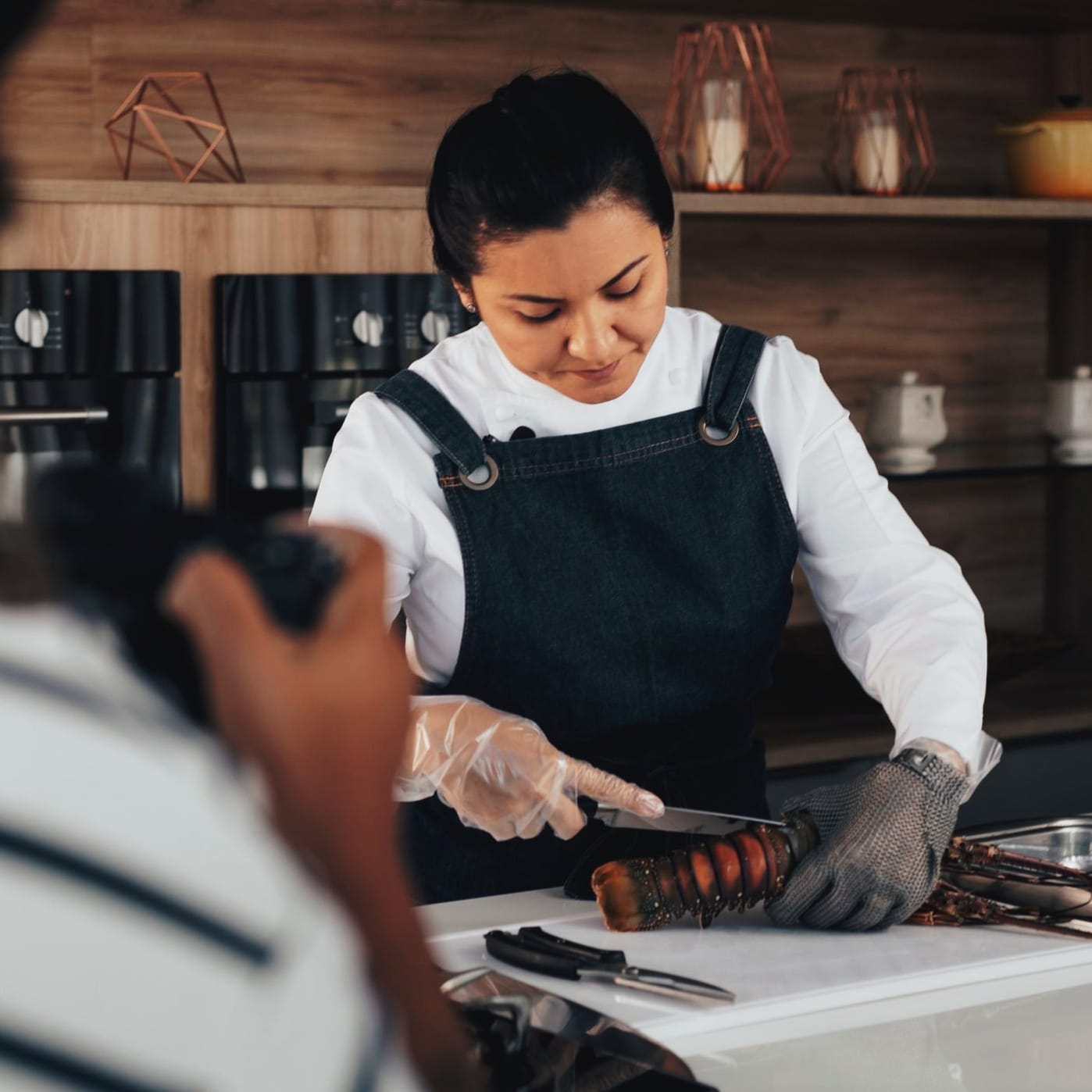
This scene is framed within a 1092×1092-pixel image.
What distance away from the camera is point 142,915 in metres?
0.30

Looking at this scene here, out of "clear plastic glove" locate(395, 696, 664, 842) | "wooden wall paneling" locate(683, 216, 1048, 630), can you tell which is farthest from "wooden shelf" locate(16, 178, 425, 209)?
"clear plastic glove" locate(395, 696, 664, 842)

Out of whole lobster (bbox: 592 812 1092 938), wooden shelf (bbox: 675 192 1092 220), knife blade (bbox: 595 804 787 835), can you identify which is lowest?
whole lobster (bbox: 592 812 1092 938)

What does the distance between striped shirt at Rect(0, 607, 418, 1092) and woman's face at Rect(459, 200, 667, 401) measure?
1.09 meters

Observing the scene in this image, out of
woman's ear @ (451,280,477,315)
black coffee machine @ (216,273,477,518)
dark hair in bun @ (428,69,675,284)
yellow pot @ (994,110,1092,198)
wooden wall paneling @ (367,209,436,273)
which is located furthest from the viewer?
yellow pot @ (994,110,1092,198)

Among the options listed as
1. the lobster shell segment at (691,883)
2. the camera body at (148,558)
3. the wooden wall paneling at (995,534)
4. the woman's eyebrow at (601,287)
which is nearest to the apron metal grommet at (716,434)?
the woman's eyebrow at (601,287)

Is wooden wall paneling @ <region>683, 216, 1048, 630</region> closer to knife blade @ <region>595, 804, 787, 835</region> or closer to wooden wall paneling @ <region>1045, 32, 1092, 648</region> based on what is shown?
wooden wall paneling @ <region>1045, 32, 1092, 648</region>

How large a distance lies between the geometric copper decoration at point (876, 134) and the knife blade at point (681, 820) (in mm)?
1878

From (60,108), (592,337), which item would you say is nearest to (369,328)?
(60,108)

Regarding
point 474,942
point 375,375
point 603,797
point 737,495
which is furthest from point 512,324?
point 375,375

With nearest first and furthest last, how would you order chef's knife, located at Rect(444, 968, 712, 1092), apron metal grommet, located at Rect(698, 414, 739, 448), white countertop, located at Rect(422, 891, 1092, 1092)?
chef's knife, located at Rect(444, 968, 712, 1092)
white countertop, located at Rect(422, 891, 1092, 1092)
apron metal grommet, located at Rect(698, 414, 739, 448)

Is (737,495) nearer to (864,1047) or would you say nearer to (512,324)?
(512,324)

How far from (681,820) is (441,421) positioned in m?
0.48

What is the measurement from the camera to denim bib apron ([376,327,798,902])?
4.99ft

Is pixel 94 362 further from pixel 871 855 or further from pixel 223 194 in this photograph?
pixel 871 855
